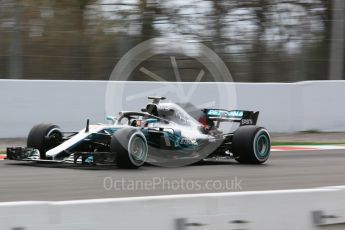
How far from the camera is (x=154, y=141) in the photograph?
9.73 meters

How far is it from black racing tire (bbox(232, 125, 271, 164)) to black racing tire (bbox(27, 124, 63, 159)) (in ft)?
8.85

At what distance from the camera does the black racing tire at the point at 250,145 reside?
1012cm

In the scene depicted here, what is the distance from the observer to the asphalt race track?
7414mm

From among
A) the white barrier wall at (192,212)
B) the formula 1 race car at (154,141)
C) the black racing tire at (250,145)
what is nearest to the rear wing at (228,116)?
the formula 1 race car at (154,141)

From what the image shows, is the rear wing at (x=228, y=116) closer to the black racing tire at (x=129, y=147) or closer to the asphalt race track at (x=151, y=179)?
the asphalt race track at (x=151, y=179)

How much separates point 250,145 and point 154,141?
1494mm

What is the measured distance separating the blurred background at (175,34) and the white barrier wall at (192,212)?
1017 centimetres

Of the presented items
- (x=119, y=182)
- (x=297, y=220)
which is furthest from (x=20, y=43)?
(x=297, y=220)

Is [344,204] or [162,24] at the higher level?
[162,24]

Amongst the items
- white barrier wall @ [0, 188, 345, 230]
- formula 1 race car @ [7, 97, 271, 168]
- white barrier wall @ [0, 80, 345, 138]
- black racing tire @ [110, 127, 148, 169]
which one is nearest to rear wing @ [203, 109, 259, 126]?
formula 1 race car @ [7, 97, 271, 168]

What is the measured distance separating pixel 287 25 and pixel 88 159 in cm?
1014

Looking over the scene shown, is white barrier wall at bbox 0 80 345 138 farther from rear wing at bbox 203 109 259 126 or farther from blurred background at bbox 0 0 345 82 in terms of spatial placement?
rear wing at bbox 203 109 259 126

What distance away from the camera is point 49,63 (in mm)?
14977

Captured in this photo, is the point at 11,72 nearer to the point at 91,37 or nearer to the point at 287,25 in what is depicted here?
the point at 91,37
